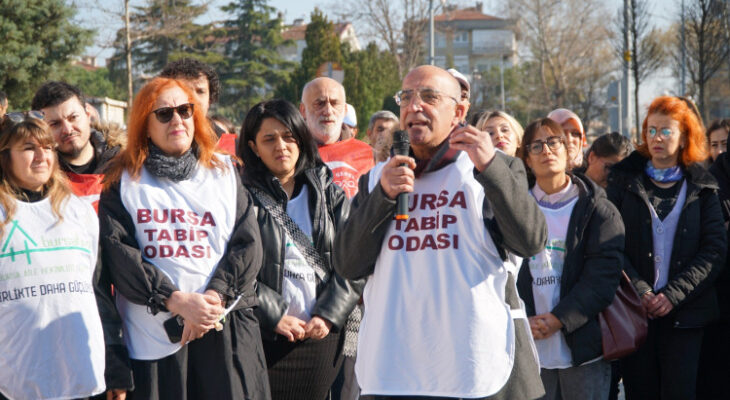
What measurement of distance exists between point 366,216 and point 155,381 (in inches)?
52.6

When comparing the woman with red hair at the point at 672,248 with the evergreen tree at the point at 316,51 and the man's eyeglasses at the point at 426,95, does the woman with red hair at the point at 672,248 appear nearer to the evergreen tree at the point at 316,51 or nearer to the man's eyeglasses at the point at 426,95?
the man's eyeglasses at the point at 426,95

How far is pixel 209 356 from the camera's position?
400cm

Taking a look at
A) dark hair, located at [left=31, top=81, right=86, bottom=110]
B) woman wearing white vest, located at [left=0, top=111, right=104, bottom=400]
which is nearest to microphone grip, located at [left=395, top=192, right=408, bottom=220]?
woman wearing white vest, located at [left=0, top=111, right=104, bottom=400]

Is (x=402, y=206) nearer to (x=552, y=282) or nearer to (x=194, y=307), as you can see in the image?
(x=194, y=307)

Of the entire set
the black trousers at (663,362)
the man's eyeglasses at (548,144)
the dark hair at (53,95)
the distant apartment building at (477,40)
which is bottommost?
the black trousers at (663,362)

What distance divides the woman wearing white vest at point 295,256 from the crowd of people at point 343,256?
1 cm

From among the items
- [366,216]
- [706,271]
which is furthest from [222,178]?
[706,271]

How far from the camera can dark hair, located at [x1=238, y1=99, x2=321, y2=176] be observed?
481cm

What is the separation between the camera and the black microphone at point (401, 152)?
10.6ft

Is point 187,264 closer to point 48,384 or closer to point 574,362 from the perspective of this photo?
point 48,384

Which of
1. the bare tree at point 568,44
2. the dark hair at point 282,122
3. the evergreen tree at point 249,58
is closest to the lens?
the dark hair at point 282,122

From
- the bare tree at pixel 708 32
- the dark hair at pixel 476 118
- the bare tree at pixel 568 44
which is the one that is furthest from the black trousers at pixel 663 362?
the bare tree at pixel 568 44

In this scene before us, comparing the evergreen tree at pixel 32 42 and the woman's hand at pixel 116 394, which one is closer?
the woman's hand at pixel 116 394

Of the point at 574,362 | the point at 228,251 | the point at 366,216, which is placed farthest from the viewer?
the point at 574,362
